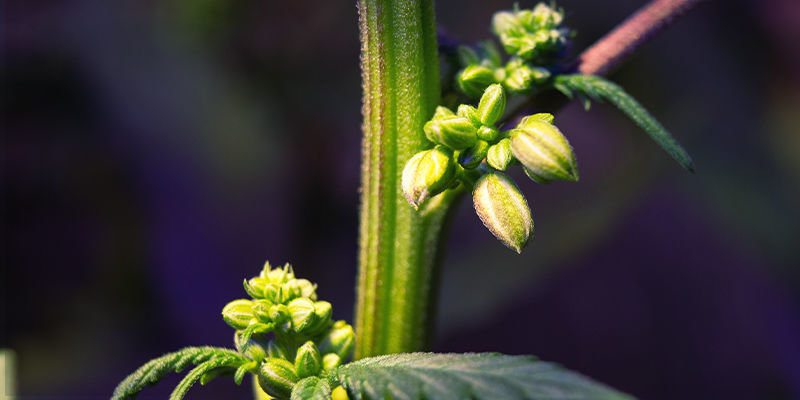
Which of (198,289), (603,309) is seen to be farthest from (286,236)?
(603,309)

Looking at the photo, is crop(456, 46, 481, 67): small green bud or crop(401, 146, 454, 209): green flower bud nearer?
crop(401, 146, 454, 209): green flower bud

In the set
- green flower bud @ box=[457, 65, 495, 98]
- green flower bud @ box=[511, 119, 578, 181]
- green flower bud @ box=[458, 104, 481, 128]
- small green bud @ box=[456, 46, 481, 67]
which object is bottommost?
green flower bud @ box=[511, 119, 578, 181]

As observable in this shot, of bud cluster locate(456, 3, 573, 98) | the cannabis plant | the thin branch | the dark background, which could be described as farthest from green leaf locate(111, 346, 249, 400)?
the dark background

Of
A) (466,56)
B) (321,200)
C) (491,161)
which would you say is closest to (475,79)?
(466,56)

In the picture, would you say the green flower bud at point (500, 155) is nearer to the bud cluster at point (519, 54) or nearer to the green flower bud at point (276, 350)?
the bud cluster at point (519, 54)

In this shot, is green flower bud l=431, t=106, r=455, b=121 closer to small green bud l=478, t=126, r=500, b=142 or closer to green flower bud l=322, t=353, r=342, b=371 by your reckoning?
small green bud l=478, t=126, r=500, b=142

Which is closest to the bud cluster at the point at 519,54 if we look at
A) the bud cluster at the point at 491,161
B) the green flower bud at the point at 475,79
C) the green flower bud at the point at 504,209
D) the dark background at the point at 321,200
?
the green flower bud at the point at 475,79

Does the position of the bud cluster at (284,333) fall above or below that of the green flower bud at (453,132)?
below

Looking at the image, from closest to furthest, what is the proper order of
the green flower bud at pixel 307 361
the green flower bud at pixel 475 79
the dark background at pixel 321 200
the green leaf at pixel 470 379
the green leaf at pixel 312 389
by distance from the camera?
the green leaf at pixel 470 379 → the green leaf at pixel 312 389 → the green flower bud at pixel 307 361 → the green flower bud at pixel 475 79 → the dark background at pixel 321 200
